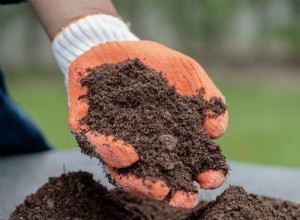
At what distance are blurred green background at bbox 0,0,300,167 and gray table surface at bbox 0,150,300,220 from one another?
2464 millimetres

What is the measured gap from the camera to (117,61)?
4.91 ft

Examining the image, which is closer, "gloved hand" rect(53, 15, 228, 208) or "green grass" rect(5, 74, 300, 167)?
"gloved hand" rect(53, 15, 228, 208)

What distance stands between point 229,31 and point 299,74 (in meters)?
0.81

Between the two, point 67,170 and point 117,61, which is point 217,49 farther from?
point 117,61

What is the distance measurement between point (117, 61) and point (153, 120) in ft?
0.89

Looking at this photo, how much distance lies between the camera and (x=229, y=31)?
19.3 feet

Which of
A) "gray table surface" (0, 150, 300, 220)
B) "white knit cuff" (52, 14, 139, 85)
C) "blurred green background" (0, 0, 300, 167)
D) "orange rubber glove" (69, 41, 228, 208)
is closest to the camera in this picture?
"orange rubber glove" (69, 41, 228, 208)

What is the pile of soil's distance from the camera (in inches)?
50.4

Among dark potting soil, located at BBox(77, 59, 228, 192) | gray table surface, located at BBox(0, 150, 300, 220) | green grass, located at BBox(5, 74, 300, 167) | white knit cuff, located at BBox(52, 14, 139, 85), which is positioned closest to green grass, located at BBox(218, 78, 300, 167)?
green grass, located at BBox(5, 74, 300, 167)

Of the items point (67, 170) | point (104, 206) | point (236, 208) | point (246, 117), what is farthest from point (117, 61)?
point (246, 117)

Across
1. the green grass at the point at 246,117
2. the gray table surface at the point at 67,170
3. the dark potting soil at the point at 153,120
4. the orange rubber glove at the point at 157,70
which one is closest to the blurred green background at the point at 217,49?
the green grass at the point at 246,117

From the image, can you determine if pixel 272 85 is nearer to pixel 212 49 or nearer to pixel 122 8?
pixel 212 49

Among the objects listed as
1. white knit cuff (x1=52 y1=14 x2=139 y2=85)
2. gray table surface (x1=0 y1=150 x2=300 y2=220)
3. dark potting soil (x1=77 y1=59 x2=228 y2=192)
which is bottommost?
gray table surface (x1=0 y1=150 x2=300 y2=220)

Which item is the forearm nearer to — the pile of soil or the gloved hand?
the gloved hand
